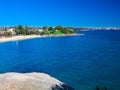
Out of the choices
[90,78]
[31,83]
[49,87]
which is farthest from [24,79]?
[90,78]

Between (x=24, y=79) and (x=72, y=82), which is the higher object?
(x=24, y=79)

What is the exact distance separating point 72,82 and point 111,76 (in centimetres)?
894

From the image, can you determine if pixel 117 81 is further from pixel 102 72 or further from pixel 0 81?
pixel 0 81

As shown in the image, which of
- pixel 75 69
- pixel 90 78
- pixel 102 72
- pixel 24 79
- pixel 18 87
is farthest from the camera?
pixel 75 69

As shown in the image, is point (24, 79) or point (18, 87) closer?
point (18, 87)

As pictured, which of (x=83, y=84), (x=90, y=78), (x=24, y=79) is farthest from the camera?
(x=90, y=78)

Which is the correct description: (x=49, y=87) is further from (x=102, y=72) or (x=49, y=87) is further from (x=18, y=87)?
(x=102, y=72)

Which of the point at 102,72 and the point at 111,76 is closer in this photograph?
the point at 111,76

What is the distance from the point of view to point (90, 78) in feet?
153

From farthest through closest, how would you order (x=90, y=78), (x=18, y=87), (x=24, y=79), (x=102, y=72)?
(x=102, y=72) < (x=90, y=78) < (x=24, y=79) < (x=18, y=87)

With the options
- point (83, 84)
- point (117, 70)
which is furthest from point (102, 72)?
point (83, 84)

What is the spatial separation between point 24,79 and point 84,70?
2304cm

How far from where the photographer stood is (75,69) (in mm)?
56250

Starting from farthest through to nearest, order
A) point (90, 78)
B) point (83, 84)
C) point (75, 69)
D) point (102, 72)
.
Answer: point (75, 69) → point (102, 72) → point (90, 78) → point (83, 84)
